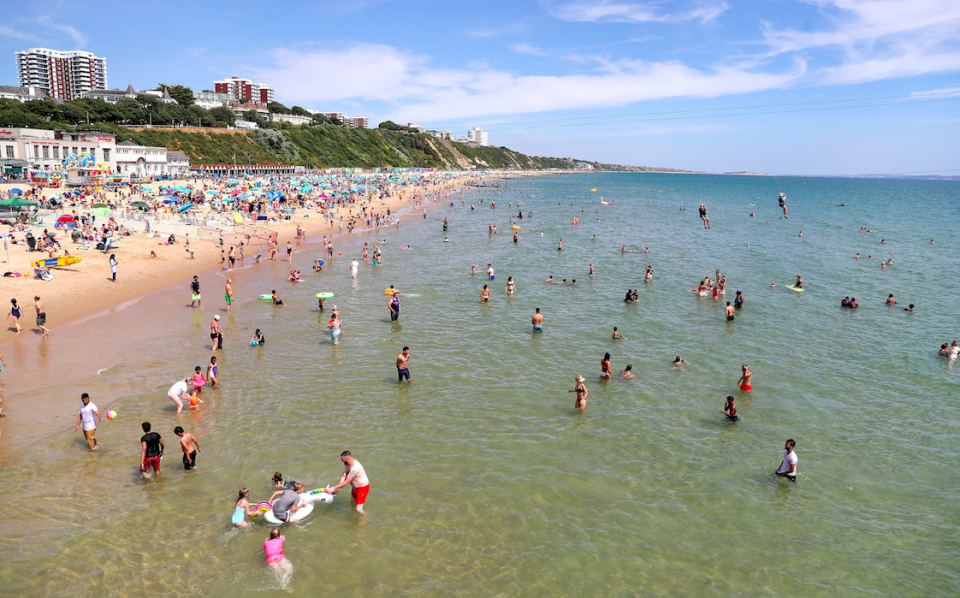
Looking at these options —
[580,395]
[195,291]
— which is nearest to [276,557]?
[580,395]

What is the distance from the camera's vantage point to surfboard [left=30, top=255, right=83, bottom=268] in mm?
23062

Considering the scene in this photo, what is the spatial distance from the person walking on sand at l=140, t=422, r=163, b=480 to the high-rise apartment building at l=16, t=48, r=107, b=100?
210681 mm

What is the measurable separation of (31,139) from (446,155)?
485 feet

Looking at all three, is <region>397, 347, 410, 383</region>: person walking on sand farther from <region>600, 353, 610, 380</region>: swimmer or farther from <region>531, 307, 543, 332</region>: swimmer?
<region>531, 307, 543, 332</region>: swimmer

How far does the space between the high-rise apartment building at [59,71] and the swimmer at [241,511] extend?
21304 centimetres

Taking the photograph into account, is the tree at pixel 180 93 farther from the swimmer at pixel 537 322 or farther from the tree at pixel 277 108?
the swimmer at pixel 537 322

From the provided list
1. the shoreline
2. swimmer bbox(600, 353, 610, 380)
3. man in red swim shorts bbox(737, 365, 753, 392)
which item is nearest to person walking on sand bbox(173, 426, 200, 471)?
the shoreline

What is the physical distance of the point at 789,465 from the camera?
11.4 metres

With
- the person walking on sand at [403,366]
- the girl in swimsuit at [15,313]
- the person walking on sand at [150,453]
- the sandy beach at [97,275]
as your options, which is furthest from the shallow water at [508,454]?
the sandy beach at [97,275]

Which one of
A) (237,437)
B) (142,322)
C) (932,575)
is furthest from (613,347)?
(142,322)

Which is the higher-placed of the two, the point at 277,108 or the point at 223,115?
the point at 277,108

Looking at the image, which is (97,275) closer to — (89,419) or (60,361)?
(60,361)

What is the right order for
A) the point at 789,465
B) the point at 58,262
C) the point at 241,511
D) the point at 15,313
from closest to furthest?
the point at 241,511 < the point at 789,465 < the point at 15,313 < the point at 58,262

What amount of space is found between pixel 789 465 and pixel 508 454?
19.9ft
